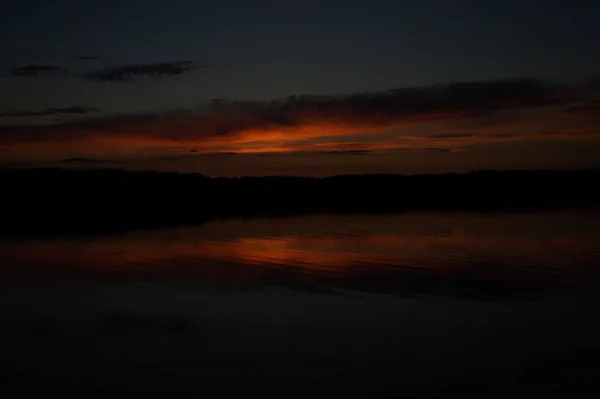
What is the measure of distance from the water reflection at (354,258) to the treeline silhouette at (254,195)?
448 inches

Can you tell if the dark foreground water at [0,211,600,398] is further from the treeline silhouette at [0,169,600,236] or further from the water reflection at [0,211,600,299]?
the treeline silhouette at [0,169,600,236]

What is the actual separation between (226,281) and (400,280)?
298 cm

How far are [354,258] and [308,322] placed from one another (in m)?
6.06

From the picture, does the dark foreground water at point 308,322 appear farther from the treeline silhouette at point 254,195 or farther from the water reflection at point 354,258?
the treeline silhouette at point 254,195

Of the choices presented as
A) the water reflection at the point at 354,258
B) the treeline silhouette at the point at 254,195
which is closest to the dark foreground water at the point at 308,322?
the water reflection at the point at 354,258

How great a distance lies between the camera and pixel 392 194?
5959cm

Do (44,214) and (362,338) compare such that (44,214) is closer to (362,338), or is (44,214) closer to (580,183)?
(362,338)

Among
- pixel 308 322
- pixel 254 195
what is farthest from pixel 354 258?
pixel 254 195

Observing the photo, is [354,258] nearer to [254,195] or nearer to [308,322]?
[308,322]

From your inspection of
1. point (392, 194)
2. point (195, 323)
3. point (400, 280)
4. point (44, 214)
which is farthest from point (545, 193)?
point (195, 323)

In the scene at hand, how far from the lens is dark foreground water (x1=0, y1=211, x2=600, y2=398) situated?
7082mm

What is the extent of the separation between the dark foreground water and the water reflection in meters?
0.07

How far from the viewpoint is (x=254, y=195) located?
181 ft

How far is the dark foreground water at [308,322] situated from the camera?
7082mm
